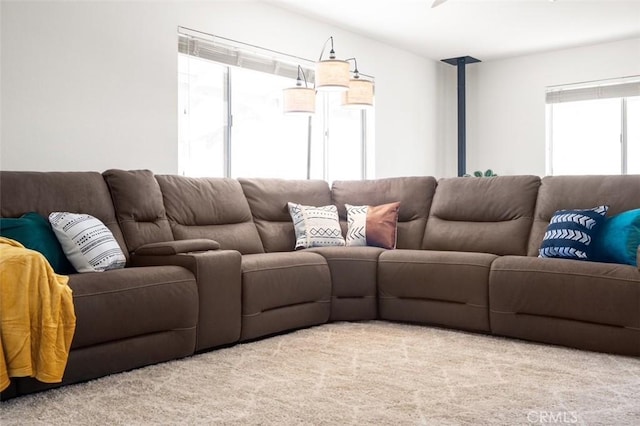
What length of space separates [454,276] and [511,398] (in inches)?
53.5

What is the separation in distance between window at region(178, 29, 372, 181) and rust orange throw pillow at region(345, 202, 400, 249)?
4.20ft

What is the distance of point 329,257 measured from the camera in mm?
4172

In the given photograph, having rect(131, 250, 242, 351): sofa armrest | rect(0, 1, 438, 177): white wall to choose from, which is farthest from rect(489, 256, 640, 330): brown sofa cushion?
rect(0, 1, 438, 177): white wall

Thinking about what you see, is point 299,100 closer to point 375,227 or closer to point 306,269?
point 375,227

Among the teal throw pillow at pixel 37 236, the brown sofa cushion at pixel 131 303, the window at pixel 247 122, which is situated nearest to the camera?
the brown sofa cushion at pixel 131 303

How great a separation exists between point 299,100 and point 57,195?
7.22ft

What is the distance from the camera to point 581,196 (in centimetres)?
391

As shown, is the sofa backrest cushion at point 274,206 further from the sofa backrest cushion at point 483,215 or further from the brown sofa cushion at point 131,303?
A: the brown sofa cushion at point 131,303

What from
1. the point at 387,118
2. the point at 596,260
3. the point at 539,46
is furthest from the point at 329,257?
the point at 539,46

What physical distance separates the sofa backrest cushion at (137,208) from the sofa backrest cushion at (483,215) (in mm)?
1888

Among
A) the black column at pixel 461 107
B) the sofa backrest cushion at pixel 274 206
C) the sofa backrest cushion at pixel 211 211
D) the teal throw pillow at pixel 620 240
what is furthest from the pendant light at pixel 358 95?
the black column at pixel 461 107

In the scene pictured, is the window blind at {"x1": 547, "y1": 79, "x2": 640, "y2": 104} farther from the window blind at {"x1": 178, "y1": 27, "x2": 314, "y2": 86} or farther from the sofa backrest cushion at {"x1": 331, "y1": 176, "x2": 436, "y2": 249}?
the sofa backrest cushion at {"x1": 331, "y1": 176, "x2": 436, "y2": 249}

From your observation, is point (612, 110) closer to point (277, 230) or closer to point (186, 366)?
point (277, 230)

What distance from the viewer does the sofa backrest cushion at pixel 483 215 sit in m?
4.14
